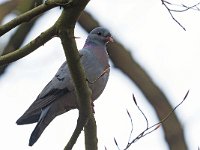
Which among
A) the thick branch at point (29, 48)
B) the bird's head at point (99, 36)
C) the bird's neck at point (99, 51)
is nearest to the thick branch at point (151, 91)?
the thick branch at point (29, 48)

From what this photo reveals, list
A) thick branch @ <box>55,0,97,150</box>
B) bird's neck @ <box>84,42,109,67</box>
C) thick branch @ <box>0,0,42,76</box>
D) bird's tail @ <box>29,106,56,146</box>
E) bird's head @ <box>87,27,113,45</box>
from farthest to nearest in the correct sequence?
bird's head @ <box>87,27,113,45</box> → bird's neck @ <box>84,42,109,67</box> → bird's tail @ <box>29,106,56,146</box> → thick branch @ <box>0,0,42,76</box> → thick branch @ <box>55,0,97,150</box>

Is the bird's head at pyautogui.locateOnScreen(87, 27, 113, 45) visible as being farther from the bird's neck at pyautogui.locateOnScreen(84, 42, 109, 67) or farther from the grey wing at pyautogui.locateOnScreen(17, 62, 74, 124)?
the grey wing at pyautogui.locateOnScreen(17, 62, 74, 124)

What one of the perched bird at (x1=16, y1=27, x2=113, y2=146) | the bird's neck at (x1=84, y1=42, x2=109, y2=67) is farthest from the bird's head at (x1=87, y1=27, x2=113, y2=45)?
the perched bird at (x1=16, y1=27, x2=113, y2=146)

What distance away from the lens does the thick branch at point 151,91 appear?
247 cm

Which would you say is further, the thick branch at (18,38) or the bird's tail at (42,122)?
the bird's tail at (42,122)

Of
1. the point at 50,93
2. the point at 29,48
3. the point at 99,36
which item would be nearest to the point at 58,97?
the point at 50,93

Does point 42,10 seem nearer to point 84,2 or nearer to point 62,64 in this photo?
point 84,2

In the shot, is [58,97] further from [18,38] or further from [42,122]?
[18,38]

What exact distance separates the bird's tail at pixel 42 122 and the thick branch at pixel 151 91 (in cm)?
90

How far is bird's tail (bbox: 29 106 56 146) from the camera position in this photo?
11.6 ft

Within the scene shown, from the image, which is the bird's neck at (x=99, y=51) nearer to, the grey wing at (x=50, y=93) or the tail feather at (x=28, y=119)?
the grey wing at (x=50, y=93)

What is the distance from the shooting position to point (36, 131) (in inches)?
141

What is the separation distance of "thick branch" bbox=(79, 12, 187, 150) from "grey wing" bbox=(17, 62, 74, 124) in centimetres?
84

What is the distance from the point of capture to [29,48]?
107 inches
